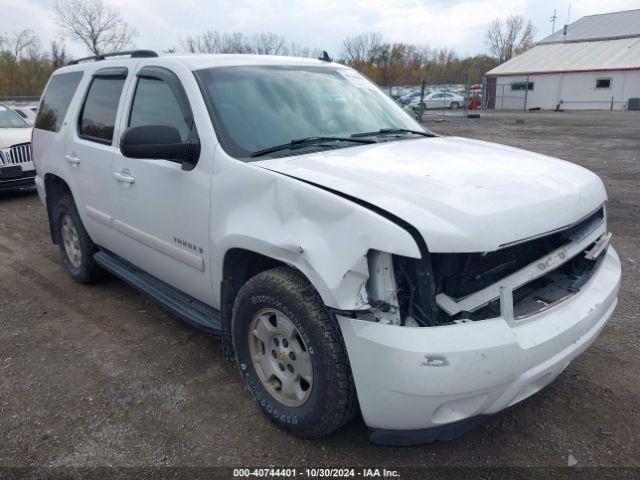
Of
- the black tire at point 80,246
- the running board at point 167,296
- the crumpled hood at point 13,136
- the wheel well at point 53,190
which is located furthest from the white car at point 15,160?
the running board at point 167,296

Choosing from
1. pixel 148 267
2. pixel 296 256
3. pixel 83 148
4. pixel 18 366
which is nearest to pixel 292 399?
pixel 296 256

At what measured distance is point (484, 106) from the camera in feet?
138

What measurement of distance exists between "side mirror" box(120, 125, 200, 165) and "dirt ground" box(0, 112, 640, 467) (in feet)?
4.59

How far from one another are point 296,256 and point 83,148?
2.72m

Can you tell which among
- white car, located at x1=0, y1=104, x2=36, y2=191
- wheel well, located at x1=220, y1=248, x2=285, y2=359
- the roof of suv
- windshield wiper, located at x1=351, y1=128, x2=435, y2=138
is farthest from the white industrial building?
wheel well, located at x1=220, y1=248, x2=285, y2=359

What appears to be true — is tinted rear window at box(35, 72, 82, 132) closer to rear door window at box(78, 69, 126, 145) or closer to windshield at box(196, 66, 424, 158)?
rear door window at box(78, 69, 126, 145)

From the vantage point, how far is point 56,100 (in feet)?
16.2

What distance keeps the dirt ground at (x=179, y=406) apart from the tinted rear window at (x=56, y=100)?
159cm

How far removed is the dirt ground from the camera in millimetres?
2600

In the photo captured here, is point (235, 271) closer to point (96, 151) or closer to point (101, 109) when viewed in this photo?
point (96, 151)

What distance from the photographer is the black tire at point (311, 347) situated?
229 cm

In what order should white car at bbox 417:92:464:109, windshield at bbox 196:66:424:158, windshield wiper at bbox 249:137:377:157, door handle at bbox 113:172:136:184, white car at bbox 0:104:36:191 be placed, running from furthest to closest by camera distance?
white car at bbox 417:92:464:109 < white car at bbox 0:104:36:191 < door handle at bbox 113:172:136:184 < windshield at bbox 196:66:424:158 < windshield wiper at bbox 249:137:377:157

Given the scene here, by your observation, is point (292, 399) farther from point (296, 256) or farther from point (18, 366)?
point (18, 366)

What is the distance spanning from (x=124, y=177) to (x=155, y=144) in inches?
36.9
